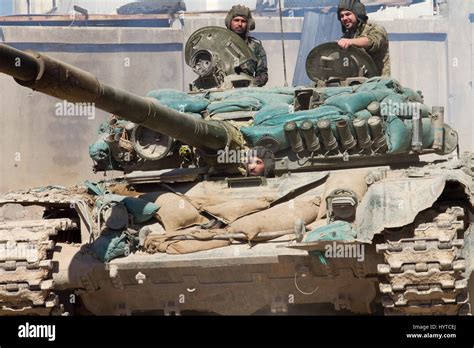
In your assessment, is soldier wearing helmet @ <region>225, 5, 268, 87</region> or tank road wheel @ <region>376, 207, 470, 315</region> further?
soldier wearing helmet @ <region>225, 5, 268, 87</region>

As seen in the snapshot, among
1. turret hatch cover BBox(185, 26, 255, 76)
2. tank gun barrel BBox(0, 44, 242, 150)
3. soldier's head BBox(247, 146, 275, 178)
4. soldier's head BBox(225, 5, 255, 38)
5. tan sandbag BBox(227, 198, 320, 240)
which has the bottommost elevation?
tan sandbag BBox(227, 198, 320, 240)

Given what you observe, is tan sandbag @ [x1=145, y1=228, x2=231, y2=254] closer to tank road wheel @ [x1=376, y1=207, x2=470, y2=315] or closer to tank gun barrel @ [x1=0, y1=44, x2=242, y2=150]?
tank gun barrel @ [x1=0, y1=44, x2=242, y2=150]

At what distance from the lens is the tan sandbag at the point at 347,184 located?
15523 mm

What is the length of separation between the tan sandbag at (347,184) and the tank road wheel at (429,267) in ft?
3.41

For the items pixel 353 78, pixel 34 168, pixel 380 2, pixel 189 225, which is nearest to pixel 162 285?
pixel 189 225

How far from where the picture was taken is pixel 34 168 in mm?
32094

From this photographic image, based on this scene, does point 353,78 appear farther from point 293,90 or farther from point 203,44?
point 203,44

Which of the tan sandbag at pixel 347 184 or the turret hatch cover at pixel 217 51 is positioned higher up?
the turret hatch cover at pixel 217 51

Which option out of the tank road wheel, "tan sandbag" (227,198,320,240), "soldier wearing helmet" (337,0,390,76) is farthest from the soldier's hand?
the tank road wheel

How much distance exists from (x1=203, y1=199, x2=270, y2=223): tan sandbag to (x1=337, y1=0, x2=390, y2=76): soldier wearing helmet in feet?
10.5

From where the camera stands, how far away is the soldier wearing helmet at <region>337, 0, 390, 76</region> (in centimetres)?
1845

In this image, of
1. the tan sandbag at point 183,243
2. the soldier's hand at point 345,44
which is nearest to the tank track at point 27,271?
the tan sandbag at point 183,243

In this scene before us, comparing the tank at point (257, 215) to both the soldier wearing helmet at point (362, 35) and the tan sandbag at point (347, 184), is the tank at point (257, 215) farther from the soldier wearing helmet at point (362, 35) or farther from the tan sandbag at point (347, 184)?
the soldier wearing helmet at point (362, 35)

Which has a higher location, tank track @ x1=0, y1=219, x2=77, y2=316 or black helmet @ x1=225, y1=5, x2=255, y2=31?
black helmet @ x1=225, y1=5, x2=255, y2=31
